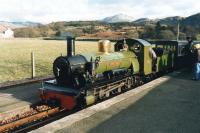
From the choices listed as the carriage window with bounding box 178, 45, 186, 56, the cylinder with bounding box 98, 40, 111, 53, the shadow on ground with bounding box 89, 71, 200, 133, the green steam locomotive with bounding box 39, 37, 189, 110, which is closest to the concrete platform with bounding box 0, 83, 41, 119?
the green steam locomotive with bounding box 39, 37, 189, 110

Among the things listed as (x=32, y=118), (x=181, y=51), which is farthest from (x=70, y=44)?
(x=181, y=51)

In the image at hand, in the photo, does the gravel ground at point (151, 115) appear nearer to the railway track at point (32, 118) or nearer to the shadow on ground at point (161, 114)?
the shadow on ground at point (161, 114)

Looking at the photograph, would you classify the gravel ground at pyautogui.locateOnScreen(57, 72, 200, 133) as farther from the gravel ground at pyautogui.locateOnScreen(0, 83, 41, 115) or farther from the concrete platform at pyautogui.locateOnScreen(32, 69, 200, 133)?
the gravel ground at pyautogui.locateOnScreen(0, 83, 41, 115)

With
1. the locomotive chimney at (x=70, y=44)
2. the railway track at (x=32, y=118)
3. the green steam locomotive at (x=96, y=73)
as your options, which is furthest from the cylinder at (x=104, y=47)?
the railway track at (x=32, y=118)

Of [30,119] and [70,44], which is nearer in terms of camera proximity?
[30,119]

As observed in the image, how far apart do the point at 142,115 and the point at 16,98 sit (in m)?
5.25

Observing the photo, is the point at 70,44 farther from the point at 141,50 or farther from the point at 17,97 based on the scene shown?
the point at 141,50

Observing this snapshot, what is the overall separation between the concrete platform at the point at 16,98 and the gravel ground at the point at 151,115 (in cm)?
307

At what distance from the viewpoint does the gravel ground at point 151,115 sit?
311 inches

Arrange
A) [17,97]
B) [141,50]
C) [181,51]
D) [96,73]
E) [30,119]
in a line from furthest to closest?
[181,51] → [141,50] → [17,97] → [96,73] → [30,119]

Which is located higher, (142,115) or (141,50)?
(141,50)

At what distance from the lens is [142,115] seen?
909 cm

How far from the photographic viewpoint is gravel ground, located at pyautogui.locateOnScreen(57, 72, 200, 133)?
790cm

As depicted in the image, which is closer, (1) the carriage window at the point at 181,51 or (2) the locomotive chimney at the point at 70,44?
(2) the locomotive chimney at the point at 70,44
